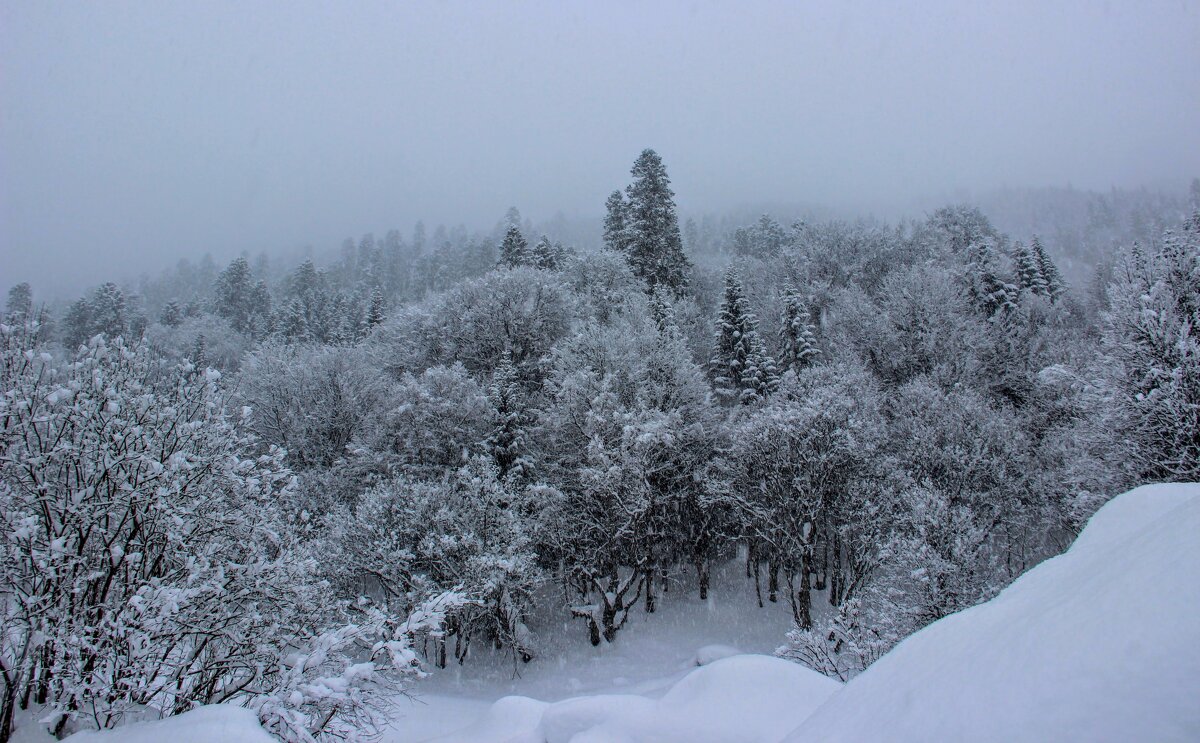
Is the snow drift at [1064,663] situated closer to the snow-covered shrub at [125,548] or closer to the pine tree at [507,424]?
the snow-covered shrub at [125,548]

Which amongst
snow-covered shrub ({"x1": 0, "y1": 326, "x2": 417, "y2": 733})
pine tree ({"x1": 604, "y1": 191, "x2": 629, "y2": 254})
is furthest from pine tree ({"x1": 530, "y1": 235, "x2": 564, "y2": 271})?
snow-covered shrub ({"x1": 0, "y1": 326, "x2": 417, "y2": 733})

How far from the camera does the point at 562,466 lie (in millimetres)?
25031

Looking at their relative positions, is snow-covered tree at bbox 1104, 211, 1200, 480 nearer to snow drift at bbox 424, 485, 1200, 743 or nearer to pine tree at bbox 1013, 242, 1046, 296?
snow drift at bbox 424, 485, 1200, 743

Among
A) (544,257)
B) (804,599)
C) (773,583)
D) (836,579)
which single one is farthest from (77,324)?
(836,579)

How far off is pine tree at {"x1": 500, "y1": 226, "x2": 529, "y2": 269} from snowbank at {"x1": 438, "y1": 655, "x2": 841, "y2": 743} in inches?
1543

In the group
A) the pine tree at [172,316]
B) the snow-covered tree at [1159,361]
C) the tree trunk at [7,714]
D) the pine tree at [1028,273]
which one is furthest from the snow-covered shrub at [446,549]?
the pine tree at [172,316]

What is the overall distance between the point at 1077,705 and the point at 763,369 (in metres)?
28.7

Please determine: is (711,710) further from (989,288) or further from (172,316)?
(172,316)

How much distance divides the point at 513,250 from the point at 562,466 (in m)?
25.3

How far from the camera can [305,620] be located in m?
13.5

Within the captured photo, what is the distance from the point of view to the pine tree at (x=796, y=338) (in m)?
31.6

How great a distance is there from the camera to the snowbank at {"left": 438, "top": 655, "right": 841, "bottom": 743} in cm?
679

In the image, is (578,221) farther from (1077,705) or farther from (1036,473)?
(1077,705)

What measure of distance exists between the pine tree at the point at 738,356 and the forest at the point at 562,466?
18 cm
